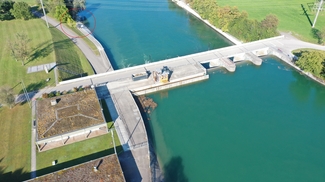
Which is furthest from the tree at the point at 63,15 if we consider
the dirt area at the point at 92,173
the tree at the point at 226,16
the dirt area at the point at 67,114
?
the dirt area at the point at 92,173

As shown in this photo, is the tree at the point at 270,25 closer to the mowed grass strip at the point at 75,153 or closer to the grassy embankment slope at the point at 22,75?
the grassy embankment slope at the point at 22,75

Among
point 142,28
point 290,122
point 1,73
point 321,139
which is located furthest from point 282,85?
point 1,73

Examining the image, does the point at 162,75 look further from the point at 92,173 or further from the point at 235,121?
the point at 92,173

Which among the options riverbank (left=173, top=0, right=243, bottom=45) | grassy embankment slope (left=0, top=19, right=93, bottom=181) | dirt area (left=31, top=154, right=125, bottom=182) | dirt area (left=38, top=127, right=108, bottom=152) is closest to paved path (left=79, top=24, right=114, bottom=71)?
grassy embankment slope (left=0, top=19, right=93, bottom=181)

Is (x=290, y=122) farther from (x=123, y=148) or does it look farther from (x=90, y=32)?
(x=90, y=32)

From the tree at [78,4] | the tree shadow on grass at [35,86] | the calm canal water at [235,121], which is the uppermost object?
the tree at [78,4]

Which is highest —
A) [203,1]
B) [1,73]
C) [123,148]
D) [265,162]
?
[203,1]

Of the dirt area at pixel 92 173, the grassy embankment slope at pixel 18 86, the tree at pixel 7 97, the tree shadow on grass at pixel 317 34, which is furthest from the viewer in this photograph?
the tree shadow on grass at pixel 317 34
